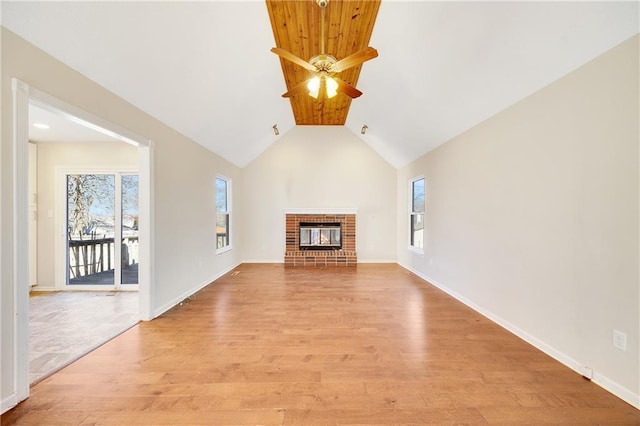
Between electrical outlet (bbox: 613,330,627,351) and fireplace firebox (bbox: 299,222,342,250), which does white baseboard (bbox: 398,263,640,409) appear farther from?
fireplace firebox (bbox: 299,222,342,250)

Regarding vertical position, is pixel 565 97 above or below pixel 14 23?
below

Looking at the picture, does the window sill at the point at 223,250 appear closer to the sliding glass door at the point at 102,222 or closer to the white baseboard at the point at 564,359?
the sliding glass door at the point at 102,222

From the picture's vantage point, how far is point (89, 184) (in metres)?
4.25

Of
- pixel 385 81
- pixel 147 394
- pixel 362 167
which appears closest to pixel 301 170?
pixel 362 167

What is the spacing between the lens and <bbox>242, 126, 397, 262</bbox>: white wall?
6.50 metres

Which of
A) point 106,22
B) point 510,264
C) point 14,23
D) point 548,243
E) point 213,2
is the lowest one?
point 510,264

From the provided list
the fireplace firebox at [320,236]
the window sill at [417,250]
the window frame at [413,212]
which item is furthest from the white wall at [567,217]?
the fireplace firebox at [320,236]

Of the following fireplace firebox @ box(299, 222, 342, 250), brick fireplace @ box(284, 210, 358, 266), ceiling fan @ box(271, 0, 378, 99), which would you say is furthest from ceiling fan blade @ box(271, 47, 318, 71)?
fireplace firebox @ box(299, 222, 342, 250)

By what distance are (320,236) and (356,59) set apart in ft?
15.4

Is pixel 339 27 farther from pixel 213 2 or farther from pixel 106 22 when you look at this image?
pixel 106 22

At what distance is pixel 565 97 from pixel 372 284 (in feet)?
11.4

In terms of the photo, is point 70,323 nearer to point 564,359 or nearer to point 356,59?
point 356,59

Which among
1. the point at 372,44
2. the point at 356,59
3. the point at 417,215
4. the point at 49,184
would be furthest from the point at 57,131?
the point at 417,215

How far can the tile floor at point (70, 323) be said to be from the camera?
222 centimetres
